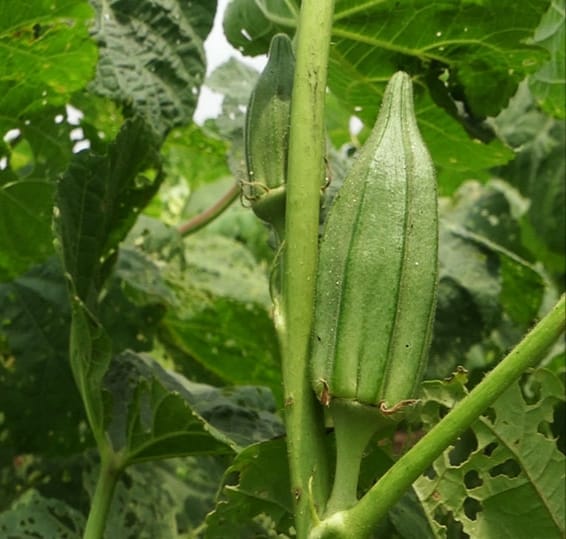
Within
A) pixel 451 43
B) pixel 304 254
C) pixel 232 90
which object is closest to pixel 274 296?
pixel 304 254

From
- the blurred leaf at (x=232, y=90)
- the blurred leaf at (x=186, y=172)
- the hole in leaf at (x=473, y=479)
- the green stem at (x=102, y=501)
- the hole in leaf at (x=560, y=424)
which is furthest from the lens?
the blurred leaf at (x=186, y=172)

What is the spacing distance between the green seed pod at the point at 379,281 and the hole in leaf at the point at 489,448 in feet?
Answer: 1.22

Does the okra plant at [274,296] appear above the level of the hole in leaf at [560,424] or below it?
above

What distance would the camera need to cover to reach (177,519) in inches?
72.1

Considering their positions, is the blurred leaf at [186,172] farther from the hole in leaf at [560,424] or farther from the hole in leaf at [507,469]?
the hole in leaf at [507,469]

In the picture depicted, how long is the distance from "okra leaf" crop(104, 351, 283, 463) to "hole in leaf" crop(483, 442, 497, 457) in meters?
0.31

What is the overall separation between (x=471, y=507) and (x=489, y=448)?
85mm

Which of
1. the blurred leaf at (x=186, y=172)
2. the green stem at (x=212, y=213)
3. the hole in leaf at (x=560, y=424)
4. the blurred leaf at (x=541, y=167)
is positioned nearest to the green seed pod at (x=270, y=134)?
the hole in leaf at (x=560, y=424)

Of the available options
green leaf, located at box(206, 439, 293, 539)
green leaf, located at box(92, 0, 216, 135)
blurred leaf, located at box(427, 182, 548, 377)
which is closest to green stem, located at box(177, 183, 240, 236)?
blurred leaf, located at box(427, 182, 548, 377)

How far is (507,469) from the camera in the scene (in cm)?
152

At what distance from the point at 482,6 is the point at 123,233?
639mm

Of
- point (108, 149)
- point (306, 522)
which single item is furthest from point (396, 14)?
point (306, 522)

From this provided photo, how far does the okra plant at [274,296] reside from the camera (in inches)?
44.8

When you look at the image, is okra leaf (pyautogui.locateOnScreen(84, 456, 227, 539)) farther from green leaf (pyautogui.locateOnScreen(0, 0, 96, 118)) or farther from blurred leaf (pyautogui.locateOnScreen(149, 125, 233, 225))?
blurred leaf (pyautogui.locateOnScreen(149, 125, 233, 225))
